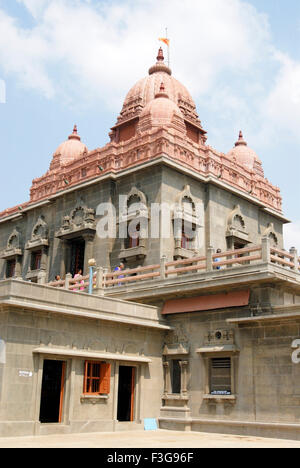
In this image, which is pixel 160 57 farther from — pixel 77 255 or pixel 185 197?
pixel 77 255

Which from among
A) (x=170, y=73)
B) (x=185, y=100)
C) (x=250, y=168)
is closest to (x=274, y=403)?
(x=250, y=168)

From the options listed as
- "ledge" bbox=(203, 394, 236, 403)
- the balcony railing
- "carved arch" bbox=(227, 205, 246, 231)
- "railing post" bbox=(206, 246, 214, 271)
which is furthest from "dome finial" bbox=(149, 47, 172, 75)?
"ledge" bbox=(203, 394, 236, 403)

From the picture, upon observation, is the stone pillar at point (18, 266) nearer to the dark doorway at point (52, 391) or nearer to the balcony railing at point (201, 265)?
the balcony railing at point (201, 265)

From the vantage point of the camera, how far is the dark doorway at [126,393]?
18.5m

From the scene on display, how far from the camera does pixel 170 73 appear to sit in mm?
35219

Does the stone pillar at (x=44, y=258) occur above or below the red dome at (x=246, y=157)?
below

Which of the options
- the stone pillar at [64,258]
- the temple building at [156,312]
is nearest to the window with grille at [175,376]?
the temple building at [156,312]

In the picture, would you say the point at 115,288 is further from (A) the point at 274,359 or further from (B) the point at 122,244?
(A) the point at 274,359

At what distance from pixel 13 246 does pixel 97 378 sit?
17.0m

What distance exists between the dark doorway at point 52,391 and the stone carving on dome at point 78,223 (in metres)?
10.9

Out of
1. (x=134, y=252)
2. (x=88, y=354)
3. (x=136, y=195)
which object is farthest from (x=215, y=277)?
(x=136, y=195)

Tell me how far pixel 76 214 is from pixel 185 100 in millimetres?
11216

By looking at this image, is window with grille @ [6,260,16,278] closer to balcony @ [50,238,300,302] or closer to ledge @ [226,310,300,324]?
balcony @ [50,238,300,302]

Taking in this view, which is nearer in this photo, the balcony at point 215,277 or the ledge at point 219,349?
the balcony at point 215,277
